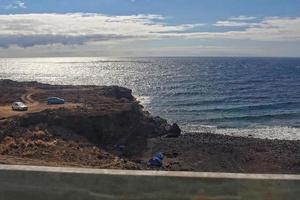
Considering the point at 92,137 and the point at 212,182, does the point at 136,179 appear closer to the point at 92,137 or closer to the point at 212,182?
the point at 212,182

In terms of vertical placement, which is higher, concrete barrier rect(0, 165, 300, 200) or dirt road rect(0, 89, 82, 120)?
concrete barrier rect(0, 165, 300, 200)

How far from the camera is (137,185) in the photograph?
681cm

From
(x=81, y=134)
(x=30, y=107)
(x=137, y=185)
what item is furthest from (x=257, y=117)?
(x=137, y=185)

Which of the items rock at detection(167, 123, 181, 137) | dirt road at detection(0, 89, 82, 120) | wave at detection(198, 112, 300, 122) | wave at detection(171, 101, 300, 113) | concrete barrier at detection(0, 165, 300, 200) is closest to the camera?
concrete barrier at detection(0, 165, 300, 200)

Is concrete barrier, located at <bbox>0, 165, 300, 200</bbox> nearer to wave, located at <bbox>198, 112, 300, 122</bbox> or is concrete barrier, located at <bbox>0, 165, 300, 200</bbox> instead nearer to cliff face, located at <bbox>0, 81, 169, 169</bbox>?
cliff face, located at <bbox>0, 81, 169, 169</bbox>

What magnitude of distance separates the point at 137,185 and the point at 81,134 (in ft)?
109

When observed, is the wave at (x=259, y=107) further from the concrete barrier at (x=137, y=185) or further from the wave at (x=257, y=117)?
the concrete barrier at (x=137, y=185)

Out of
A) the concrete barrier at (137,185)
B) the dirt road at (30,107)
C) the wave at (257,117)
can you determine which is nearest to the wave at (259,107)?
the wave at (257,117)

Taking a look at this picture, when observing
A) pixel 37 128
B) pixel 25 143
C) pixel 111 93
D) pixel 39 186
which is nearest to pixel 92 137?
pixel 37 128

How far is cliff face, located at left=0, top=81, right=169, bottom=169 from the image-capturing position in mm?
30559

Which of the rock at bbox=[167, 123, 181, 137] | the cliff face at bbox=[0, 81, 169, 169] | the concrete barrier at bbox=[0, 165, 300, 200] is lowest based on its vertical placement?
the rock at bbox=[167, 123, 181, 137]

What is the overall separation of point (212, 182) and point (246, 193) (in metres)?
0.49

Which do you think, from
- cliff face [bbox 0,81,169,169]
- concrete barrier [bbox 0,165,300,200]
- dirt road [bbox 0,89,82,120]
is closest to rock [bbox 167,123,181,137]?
cliff face [bbox 0,81,169,169]

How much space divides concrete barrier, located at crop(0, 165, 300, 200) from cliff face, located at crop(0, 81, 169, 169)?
20756mm
